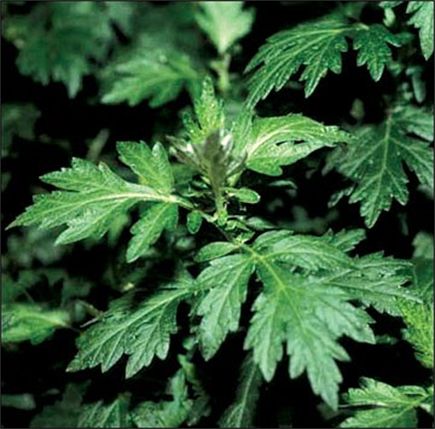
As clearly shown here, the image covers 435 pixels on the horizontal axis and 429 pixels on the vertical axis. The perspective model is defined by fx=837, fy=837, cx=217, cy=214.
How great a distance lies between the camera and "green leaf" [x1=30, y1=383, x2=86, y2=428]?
2.12m

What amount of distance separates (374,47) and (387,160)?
0.31 m

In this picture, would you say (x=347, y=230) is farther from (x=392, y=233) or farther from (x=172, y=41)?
(x=172, y=41)

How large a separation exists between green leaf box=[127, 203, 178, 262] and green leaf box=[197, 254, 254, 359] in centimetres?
10

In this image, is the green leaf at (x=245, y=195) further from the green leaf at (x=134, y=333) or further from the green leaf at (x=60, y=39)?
the green leaf at (x=60, y=39)

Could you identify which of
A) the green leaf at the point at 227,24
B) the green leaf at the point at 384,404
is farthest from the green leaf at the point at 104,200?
the green leaf at the point at 227,24

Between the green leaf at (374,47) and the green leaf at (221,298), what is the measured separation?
0.49 m

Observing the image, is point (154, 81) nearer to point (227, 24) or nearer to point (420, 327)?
point (227, 24)

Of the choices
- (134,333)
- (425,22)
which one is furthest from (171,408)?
(425,22)

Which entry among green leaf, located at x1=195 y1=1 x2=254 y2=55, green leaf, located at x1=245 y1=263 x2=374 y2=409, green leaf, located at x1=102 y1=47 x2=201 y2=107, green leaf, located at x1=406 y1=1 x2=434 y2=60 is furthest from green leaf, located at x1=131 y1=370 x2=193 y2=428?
green leaf, located at x1=195 y1=1 x2=254 y2=55

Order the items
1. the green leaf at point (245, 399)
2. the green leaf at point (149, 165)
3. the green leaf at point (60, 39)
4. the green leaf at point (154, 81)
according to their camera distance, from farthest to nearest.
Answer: the green leaf at point (60, 39)
the green leaf at point (154, 81)
the green leaf at point (245, 399)
the green leaf at point (149, 165)

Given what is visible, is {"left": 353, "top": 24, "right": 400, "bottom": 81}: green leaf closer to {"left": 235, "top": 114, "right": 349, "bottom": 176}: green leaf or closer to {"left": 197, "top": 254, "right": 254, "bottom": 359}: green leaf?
{"left": 235, "top": 114, "right": 349, "bottom": 176}: green leaf

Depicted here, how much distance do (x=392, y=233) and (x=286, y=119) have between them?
71cm

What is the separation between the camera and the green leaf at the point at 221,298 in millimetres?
1308

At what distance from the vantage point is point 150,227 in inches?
56.0
